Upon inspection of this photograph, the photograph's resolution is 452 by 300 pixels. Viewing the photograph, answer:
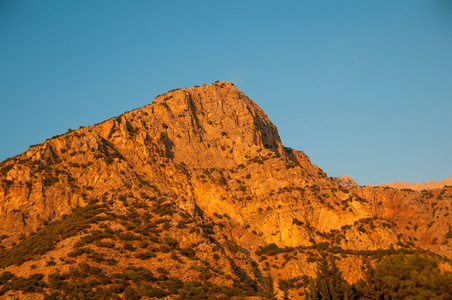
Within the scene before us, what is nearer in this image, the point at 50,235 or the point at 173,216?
the point at 50,235

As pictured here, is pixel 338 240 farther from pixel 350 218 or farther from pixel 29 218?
pixel 29 218

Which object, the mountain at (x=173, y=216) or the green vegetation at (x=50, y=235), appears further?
the green vegetation at (x=50, y=235)

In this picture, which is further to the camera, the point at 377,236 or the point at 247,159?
the point at 247,159

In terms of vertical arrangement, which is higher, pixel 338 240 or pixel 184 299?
pixel 338 240

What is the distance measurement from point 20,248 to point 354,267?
150ft

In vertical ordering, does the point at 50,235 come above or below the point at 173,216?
below

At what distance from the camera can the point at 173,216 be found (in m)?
68.2

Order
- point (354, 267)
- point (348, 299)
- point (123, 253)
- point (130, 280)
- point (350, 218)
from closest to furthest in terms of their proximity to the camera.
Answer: point (348, 299)
point (130, 280)
point (123, 253)
point (354, 267)
point (350, 218)

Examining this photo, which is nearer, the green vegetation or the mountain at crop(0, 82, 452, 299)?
the mountain at crop(0, 82, 452, 299)

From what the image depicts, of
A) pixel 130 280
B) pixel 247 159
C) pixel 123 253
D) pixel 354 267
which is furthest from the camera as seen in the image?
pixel 247 159

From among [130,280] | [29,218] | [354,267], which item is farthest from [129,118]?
[354,267]

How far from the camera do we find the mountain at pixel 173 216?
53.8 m

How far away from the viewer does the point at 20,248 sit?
5866 cm

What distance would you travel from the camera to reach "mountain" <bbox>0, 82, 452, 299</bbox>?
53812mm
